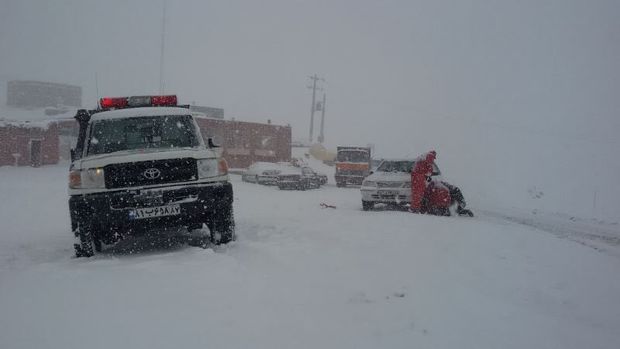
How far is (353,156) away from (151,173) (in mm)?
20388

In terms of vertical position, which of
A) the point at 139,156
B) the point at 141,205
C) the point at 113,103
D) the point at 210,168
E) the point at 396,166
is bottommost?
the point at 141,205

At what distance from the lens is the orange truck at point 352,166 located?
24.8 meters

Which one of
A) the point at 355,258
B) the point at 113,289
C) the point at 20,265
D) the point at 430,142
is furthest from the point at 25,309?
the point at 430,142

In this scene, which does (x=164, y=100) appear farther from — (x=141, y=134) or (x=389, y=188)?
(x=389, y=188)

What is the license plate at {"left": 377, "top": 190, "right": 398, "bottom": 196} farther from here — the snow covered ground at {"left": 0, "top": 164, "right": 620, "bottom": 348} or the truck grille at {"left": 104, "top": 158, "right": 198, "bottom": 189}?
the truck grille at {"left": 104, "top": 158, "right": 198, "bottom": 189}

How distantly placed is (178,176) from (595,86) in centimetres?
12963

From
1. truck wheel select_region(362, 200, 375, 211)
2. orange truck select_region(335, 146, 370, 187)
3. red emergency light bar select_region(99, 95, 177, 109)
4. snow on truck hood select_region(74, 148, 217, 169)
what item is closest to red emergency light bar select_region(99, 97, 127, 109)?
red emergency light bar select_region(99, 95, 177, 109)

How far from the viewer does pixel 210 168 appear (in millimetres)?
5688

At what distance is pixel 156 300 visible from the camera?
3.62 meters

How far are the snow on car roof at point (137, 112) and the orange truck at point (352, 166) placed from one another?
1877 centimetres

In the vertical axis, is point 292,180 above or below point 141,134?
below

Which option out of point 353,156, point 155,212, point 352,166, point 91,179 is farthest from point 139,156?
point 353,156

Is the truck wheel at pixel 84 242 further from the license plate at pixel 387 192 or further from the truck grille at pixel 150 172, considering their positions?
the license plate at pixel 387 192

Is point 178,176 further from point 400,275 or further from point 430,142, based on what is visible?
point 430,142
